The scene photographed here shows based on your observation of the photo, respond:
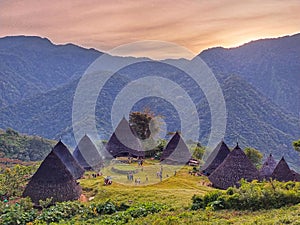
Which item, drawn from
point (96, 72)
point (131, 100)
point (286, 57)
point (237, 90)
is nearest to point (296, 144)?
point (131, 100)

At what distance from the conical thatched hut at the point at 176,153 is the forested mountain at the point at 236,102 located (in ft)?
105

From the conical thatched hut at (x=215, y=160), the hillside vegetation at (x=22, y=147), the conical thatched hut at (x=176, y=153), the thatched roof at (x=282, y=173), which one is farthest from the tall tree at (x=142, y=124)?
the hillside vegetation at (x=22, y=147)

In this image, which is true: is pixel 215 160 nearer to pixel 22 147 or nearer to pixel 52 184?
pixel 52 184

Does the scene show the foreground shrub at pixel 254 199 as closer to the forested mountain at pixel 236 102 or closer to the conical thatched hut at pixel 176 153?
the conical thatched hut at pixel 176 153

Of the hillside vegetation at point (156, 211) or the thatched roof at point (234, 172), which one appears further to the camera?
the thatched roof at point (234, 172)

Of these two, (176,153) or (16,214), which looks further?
(176,153)

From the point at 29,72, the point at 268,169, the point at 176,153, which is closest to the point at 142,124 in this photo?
the point at 176,153

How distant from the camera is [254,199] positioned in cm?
1248

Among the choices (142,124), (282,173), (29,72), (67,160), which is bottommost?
(282,173)

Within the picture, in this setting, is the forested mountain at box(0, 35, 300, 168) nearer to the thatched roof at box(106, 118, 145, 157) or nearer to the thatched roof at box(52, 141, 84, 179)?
the thatched roof at box(106, 118, 145, 157)

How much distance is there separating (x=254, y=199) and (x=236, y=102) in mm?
63654

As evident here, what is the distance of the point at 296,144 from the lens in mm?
17781

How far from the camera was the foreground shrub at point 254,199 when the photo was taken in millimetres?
12320

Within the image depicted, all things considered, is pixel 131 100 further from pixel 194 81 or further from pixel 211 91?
pixel 194 81
